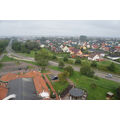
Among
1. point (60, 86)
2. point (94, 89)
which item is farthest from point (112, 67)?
point (60, 86)

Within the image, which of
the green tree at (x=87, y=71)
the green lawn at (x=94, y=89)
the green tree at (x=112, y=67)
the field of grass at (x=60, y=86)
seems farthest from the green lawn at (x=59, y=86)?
the green tree at (x=112, y=67)

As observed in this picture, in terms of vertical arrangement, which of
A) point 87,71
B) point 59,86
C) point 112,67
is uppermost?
point 112,67

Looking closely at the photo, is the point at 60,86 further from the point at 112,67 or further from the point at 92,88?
the point at 112,67

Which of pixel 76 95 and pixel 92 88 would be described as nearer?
pixel 76 95

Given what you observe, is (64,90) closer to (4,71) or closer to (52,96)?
(52,96)

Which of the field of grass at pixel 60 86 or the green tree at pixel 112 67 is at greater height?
the green tree at pixel 112 67

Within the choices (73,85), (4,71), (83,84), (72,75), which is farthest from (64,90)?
(4,71)

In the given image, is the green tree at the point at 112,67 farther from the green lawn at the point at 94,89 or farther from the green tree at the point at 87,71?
the green lawn at the point at 94,89

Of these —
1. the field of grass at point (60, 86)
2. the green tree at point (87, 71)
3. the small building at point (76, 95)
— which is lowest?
the field of grass at point (60, 86)

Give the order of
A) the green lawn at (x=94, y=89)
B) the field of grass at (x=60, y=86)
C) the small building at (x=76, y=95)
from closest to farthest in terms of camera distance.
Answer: the small building at (x=76, y=95) < the green lawn at (x=94, y=89) < the field of grass at (x=60, y=86)

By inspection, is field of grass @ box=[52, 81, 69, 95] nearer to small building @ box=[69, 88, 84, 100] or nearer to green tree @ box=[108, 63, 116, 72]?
small building @ box=[69, 88, 84, 100]

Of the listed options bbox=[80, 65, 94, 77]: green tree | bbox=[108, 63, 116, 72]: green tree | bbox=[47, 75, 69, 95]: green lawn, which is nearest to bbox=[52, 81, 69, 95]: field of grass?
bbox=[47, 75, 69, 95]: green lawn
